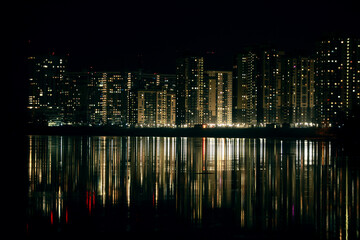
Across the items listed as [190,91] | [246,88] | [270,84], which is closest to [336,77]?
[270,84]

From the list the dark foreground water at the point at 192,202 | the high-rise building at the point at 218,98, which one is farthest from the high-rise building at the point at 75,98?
the dark foreground water at the point at 192,202

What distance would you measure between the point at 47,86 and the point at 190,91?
56376mm

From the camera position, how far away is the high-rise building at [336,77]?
420 ft

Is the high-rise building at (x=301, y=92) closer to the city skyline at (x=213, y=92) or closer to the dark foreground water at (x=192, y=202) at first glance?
the city skyline at (x=213, y=92)

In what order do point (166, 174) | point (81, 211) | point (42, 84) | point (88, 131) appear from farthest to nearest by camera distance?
point (42, 84) → point (88, 131) → point (166, 174) → point (81, 211)

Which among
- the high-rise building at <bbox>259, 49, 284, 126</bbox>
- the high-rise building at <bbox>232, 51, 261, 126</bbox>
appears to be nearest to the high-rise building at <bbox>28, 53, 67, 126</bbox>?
the high-rise building at <bbox>232, 51, 261, 126</bbox>

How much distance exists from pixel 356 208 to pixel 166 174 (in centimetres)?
1047

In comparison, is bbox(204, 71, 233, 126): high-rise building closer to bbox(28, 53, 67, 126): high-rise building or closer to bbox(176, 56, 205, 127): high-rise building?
bbox(176, 56, 205, 127): high-rise building

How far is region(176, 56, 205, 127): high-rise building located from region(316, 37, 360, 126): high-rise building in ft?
140

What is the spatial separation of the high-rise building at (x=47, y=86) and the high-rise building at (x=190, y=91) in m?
44.5

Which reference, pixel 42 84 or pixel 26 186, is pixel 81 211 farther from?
pixel 42 84

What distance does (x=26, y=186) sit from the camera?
62.7 feet

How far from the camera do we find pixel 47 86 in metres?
182

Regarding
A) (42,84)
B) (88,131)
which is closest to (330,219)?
(88,131)
